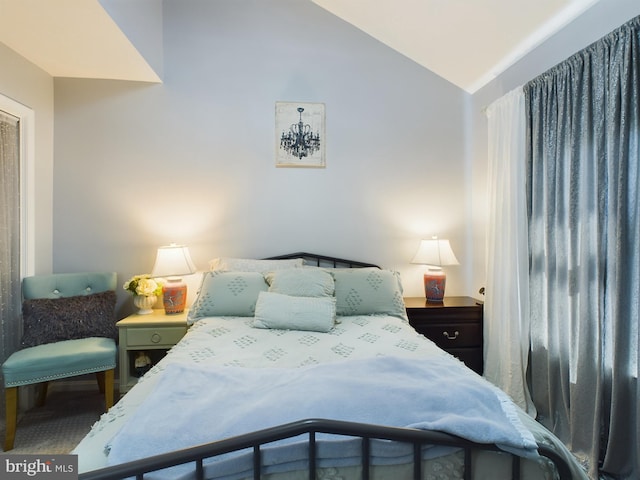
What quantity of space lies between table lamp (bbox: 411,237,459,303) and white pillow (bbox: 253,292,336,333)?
1054 mm

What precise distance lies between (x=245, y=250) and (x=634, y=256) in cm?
247

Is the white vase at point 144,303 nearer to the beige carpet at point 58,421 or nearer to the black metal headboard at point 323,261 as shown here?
the beige carpet at point 58,421

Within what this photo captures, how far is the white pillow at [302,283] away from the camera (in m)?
2.34

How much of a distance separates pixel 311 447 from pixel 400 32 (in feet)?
9.80

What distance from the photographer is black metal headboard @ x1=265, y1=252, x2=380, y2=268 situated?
2980 mm

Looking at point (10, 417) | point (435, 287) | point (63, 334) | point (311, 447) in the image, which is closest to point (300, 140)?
point (435, 287)

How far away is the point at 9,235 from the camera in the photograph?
240cm

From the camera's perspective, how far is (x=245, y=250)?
2.98m

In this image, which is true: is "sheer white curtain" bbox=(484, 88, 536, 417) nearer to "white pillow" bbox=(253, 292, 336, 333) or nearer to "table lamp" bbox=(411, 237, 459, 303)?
"table lamp" bbox=(411, 237, 459, 303)

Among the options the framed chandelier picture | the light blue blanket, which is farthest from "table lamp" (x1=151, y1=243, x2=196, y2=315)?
the light blue blanket

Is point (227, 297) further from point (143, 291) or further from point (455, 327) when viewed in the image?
point (455, 327)

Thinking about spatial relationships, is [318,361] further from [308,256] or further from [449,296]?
[449,296]

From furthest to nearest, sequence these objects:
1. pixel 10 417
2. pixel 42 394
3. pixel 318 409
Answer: pixel 42 394 → pixel 10 417 → pixel 318 409

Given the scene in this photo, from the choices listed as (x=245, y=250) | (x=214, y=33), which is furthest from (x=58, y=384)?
(x=214, y=33)
